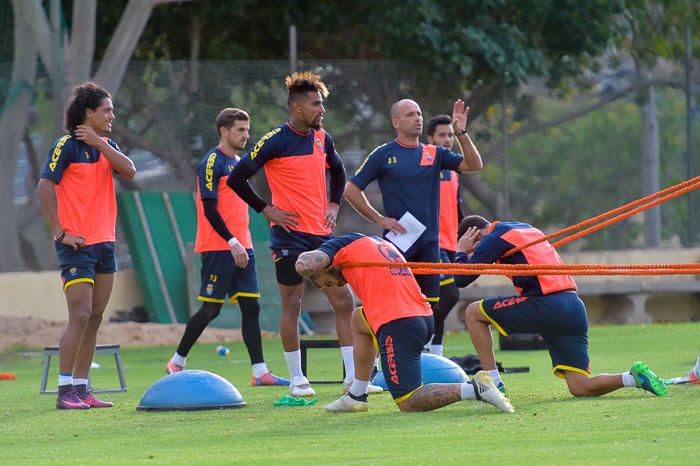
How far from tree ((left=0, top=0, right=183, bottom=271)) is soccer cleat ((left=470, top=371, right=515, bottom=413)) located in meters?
11.1

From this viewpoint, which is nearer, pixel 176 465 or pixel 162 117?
pixel 176 465

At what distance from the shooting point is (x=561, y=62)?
21.9m

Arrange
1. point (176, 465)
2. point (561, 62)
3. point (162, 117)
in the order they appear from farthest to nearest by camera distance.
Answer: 1. point (561, 62)
2. point (162, 117)
3. point (176, 465)

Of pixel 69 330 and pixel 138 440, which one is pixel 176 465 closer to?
pixel 138 440

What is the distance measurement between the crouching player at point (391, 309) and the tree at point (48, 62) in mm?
10421

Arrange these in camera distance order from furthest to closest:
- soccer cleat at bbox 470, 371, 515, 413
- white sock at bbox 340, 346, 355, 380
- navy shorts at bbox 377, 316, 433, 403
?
white sock at bbox 340, 346, 355, 380
navy shorts at bbox 377, 316, 433, 403
soccer cleat at bbox 470, 371, 515, 413

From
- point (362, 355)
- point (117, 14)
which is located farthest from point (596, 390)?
point (117, 14)

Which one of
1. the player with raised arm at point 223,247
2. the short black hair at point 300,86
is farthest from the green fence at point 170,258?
the short black hair at point 300,86

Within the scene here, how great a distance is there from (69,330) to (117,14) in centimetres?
1290

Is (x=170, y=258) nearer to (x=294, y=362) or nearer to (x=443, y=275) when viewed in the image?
(x=443, y=275)

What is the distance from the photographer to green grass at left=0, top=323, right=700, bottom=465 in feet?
22.6

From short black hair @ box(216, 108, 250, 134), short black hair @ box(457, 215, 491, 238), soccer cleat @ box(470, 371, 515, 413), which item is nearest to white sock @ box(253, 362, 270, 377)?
short black hair @ box(216, 108, 250, 134)

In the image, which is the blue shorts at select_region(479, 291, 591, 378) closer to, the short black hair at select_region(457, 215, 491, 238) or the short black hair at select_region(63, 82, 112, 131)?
the short black hair at select_region(457, 215, 491, 238)

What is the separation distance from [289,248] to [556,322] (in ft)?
6.81
